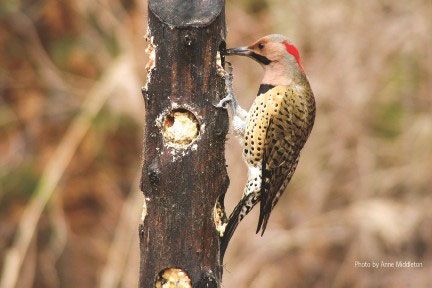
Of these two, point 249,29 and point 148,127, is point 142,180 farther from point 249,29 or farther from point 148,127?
point 249,29

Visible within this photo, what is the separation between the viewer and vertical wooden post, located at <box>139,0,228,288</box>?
3.13m

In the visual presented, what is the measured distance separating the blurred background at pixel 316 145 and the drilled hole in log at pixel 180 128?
307 centimetres

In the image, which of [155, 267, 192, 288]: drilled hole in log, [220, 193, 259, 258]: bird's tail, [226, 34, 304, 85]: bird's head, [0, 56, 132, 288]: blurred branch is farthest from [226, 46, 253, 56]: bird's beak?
[0, 56, 132, 288]: blurred branch

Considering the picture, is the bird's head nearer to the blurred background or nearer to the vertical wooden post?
the vertical wooden post

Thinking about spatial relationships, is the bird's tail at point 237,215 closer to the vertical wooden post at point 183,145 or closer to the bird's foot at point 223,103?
the vertical wooden post at point 183,145

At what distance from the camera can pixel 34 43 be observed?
29.3 ft

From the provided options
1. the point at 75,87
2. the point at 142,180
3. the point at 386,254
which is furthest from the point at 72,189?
the point at 142,180

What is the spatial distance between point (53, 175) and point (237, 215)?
3.12 meters

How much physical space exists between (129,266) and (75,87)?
2.50 meters

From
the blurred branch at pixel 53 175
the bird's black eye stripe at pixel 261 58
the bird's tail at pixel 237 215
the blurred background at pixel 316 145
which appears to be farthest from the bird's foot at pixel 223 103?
the blurred branch at pixel 53 175

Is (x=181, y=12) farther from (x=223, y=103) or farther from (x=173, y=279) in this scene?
(x=173, y=279)

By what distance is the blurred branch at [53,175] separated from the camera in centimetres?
622

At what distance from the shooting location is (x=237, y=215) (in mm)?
3723

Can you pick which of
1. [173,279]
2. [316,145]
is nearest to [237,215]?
[173,279]
